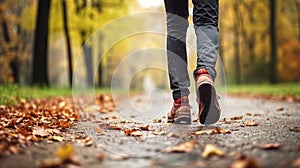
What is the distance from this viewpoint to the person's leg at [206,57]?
3002 mm

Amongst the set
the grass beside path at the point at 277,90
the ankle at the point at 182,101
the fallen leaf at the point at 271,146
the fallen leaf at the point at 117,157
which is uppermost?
the ankle at the point at 182,101

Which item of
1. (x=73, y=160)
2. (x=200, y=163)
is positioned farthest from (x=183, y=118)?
(x=73, y=160)

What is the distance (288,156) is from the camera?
1.92m

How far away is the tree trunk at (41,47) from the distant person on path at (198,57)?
9.06 m

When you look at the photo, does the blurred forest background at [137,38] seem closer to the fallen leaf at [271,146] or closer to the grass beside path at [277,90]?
the grass beside path at [277,90]

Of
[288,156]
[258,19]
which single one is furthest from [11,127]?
[258,19]

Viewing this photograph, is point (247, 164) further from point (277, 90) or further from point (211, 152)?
point (277, 90)

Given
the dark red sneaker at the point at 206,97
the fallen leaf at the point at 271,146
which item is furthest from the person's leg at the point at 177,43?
the fallen leaf at the point at 271,146

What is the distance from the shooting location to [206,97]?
2.99 meters

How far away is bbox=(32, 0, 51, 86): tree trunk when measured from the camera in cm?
1182

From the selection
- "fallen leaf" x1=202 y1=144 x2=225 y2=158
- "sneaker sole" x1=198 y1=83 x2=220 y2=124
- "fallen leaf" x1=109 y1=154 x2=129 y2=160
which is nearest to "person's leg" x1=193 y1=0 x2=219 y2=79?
"sneaker sole" x1=198 y1=83 x2=220 y2=124

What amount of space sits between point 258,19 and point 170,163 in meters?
24.3

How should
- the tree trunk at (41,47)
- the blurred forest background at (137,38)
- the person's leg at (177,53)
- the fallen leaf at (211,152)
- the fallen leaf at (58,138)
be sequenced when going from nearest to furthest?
1. the fallen leaf at (211,152)
2. the fallen leaf at (58,138)
3. the person's leg at (177,53)
4. the tree trunk at (41,47)
5. the blurred forest background at (137,38)

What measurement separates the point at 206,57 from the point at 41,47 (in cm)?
960
